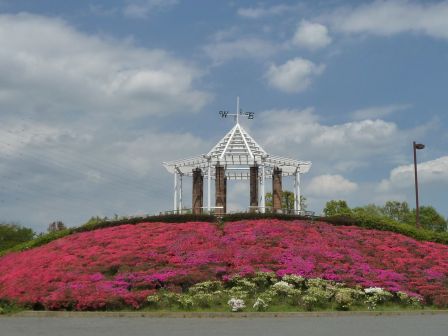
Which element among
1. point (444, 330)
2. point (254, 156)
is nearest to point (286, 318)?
point (444, 330)

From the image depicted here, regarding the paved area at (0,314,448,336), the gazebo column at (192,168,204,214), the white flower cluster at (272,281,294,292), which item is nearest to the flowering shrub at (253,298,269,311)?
the paved area at (0,314,448,336)

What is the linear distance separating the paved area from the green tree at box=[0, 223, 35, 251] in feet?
171

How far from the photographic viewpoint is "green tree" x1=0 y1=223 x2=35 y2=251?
2650 inches

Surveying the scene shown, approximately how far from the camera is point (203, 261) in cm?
2433

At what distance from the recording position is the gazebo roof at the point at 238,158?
4156 cm

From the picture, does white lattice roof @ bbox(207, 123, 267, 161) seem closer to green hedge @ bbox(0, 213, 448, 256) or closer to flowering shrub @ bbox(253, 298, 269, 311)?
green hedge @ bbox(0, 213, 448, 256)

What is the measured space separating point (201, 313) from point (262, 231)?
1242cm

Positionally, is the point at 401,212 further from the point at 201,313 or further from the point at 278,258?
the point at 201,313

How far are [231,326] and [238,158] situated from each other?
27548 mm

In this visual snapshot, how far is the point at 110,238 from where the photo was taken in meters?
30.4

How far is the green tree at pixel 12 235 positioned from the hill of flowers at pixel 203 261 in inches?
1421

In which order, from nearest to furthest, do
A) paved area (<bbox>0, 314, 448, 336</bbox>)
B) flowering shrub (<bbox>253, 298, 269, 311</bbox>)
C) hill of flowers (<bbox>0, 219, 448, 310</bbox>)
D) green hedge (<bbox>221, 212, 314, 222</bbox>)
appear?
paved area (<bbox>0, 314, 448, 336</bbox>), flowering shrub (<bbox>253, 298, 269, 311</bbox>), hill of flowers (<bbox>0, 219, 448, 310</bbox>), green hedge (<bbox>221, 212, 314, 222</bbox>)

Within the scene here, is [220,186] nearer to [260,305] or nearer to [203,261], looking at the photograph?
[203,261]

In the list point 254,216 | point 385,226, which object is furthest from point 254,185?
point 385,226
